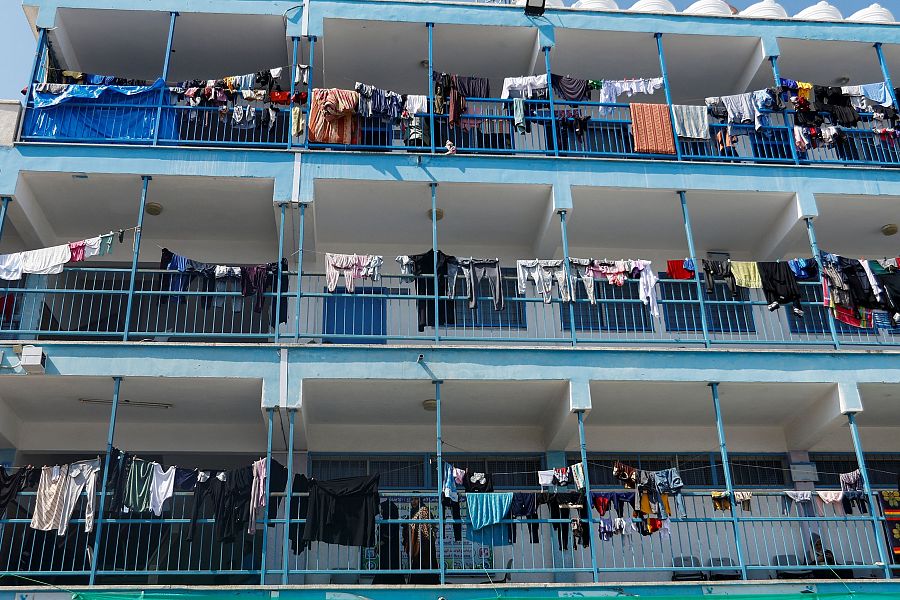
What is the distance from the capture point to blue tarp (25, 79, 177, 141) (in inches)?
725

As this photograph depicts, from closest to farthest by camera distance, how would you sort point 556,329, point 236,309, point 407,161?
point 236,309 < point 407,161 < point 556,329

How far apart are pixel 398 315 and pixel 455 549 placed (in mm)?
4772

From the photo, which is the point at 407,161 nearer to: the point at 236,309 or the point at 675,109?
the point at 236,309

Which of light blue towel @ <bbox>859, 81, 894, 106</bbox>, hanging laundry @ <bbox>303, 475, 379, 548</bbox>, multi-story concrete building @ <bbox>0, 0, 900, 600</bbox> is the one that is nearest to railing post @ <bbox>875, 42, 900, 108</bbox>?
light blue towel @ <bbox>859, 81, 894, 106</bbox>

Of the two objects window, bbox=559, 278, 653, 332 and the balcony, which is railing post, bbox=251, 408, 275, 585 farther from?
window, bbox=559, 278, 653, 332

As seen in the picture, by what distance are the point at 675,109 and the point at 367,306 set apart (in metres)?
7.50

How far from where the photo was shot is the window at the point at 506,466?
19203mm

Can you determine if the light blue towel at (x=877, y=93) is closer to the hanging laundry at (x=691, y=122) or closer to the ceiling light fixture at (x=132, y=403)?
the hanging laundry at (x=691, y=122)

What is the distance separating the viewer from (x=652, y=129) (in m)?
19.5

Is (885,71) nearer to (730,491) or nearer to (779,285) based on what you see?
(779,285)

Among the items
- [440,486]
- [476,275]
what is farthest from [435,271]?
[440,486]

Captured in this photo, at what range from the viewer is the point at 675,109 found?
19.7 meters

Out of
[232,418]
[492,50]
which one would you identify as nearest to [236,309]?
[232,418]

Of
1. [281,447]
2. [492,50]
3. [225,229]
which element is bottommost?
[281,447]
